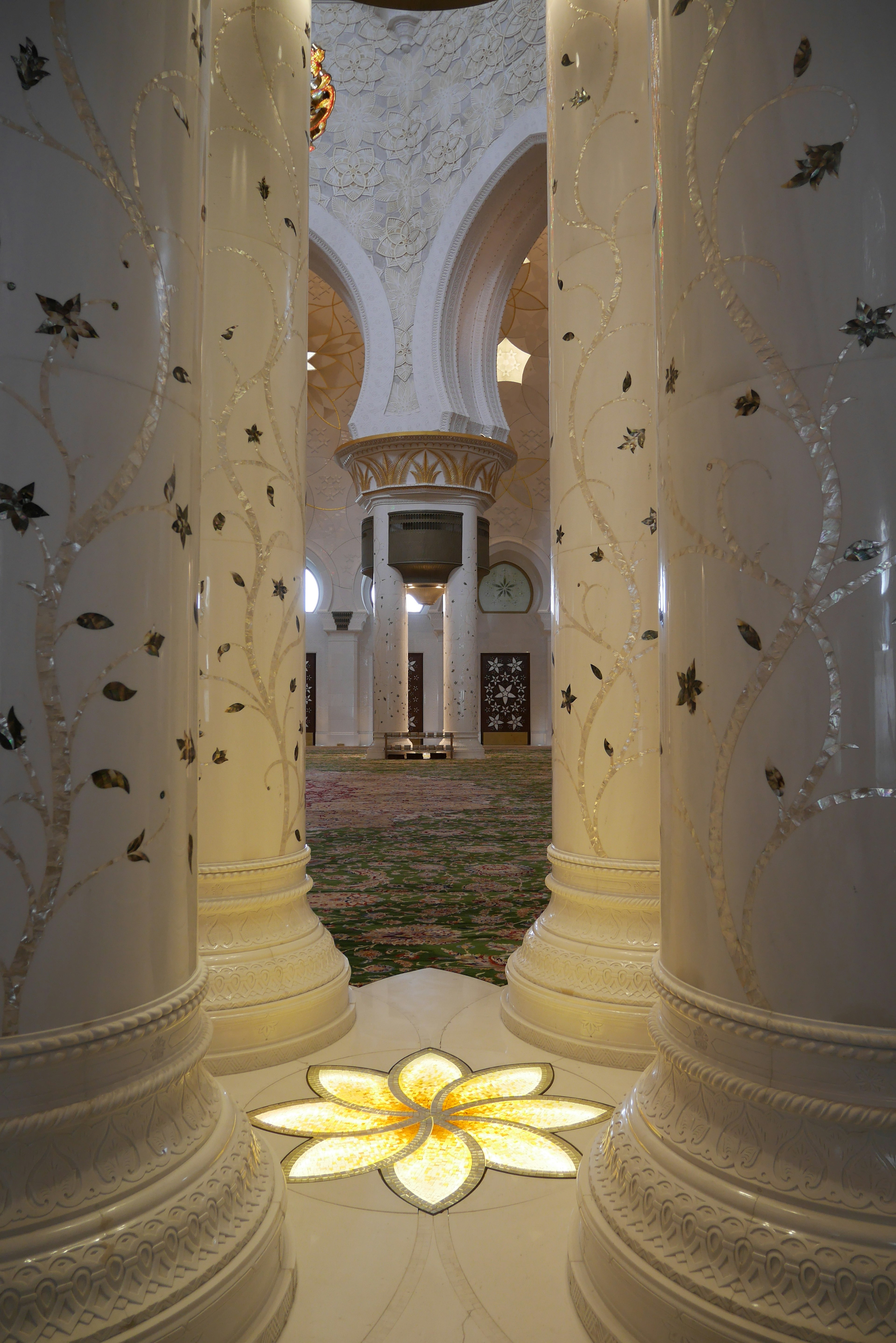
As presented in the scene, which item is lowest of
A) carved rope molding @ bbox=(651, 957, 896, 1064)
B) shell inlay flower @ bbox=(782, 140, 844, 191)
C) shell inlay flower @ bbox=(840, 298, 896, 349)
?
carved rope molding @ bbox=(651, 957, 896, 1064)

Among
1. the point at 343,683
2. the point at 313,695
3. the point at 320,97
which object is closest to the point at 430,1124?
the point at 320,97

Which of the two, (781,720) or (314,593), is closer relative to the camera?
(781,720)

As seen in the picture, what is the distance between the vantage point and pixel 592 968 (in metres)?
2.06

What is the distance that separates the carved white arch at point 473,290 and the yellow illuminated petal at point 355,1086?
10163 mm

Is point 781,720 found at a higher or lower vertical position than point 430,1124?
higher

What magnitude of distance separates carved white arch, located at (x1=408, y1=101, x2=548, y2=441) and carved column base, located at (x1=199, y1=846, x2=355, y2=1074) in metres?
9.87

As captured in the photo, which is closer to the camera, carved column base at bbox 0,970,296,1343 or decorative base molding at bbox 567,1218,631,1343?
carved column base at bbox 0,970,296,1343

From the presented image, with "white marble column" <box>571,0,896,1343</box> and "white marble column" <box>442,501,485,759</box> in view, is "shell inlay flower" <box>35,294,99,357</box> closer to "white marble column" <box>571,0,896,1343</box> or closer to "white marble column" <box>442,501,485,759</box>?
"white marble column" <box>571,0,896,1343</box>

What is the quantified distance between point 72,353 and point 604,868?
162 cm

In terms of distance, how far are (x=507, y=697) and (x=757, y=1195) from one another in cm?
1686

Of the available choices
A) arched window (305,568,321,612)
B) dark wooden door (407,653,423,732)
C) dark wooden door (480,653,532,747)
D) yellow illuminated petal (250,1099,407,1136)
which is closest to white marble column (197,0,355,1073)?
yellow illuminated petal (250,1099,407,1136)

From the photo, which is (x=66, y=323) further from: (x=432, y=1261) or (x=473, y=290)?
(x=473, y=290)

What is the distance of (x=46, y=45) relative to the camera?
3.19ft

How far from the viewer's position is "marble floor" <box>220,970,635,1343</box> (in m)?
1.13
